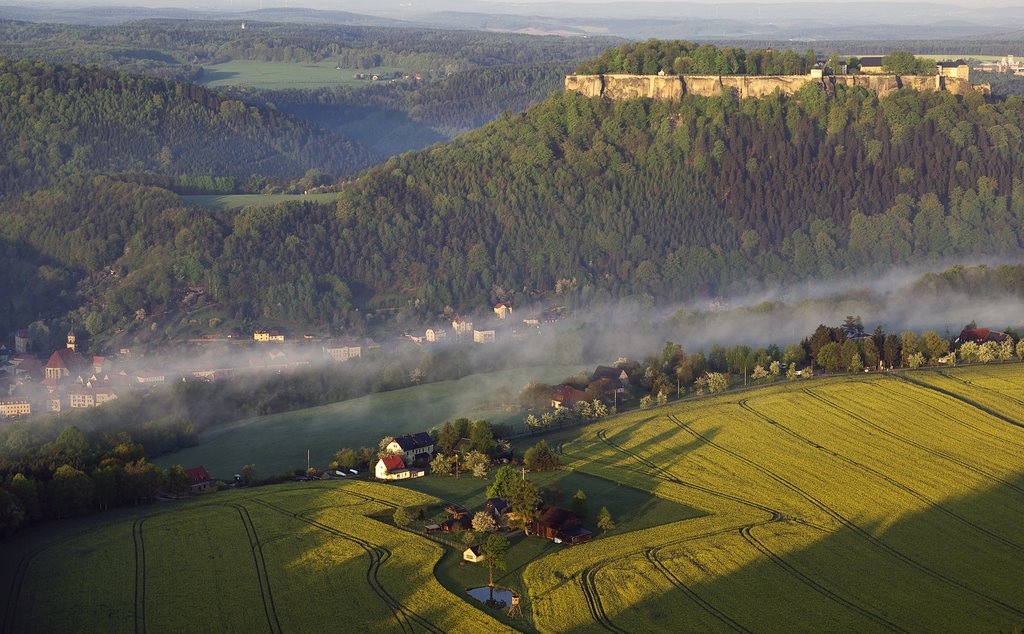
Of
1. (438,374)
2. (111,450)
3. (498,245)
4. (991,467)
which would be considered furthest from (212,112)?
(991,467)

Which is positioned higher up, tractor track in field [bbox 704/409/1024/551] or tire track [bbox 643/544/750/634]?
tire track [bbox 643/544/750/634]

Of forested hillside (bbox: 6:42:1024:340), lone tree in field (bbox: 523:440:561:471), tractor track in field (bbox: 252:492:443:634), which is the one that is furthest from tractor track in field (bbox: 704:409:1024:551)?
forested hillside (bbox: 6:42:1024:340)

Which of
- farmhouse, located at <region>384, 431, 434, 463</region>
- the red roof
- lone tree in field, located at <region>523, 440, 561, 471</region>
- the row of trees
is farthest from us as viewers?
farmhouse, located at <region>384, 431, 434, 463</region>

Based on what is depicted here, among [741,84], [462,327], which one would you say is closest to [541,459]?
[462,327]

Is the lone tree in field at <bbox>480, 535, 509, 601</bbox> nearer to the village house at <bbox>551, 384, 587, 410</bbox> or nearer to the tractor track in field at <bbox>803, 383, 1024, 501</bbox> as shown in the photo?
the tractor track in field at <bbox>803, 383, 1024, 501</bbox>

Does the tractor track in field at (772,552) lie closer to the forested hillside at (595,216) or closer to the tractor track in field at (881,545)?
the tractor track in field at (881,545)

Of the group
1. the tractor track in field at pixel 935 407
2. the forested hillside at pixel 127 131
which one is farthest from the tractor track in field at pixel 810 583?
the forested hillside at pixel 127 131
